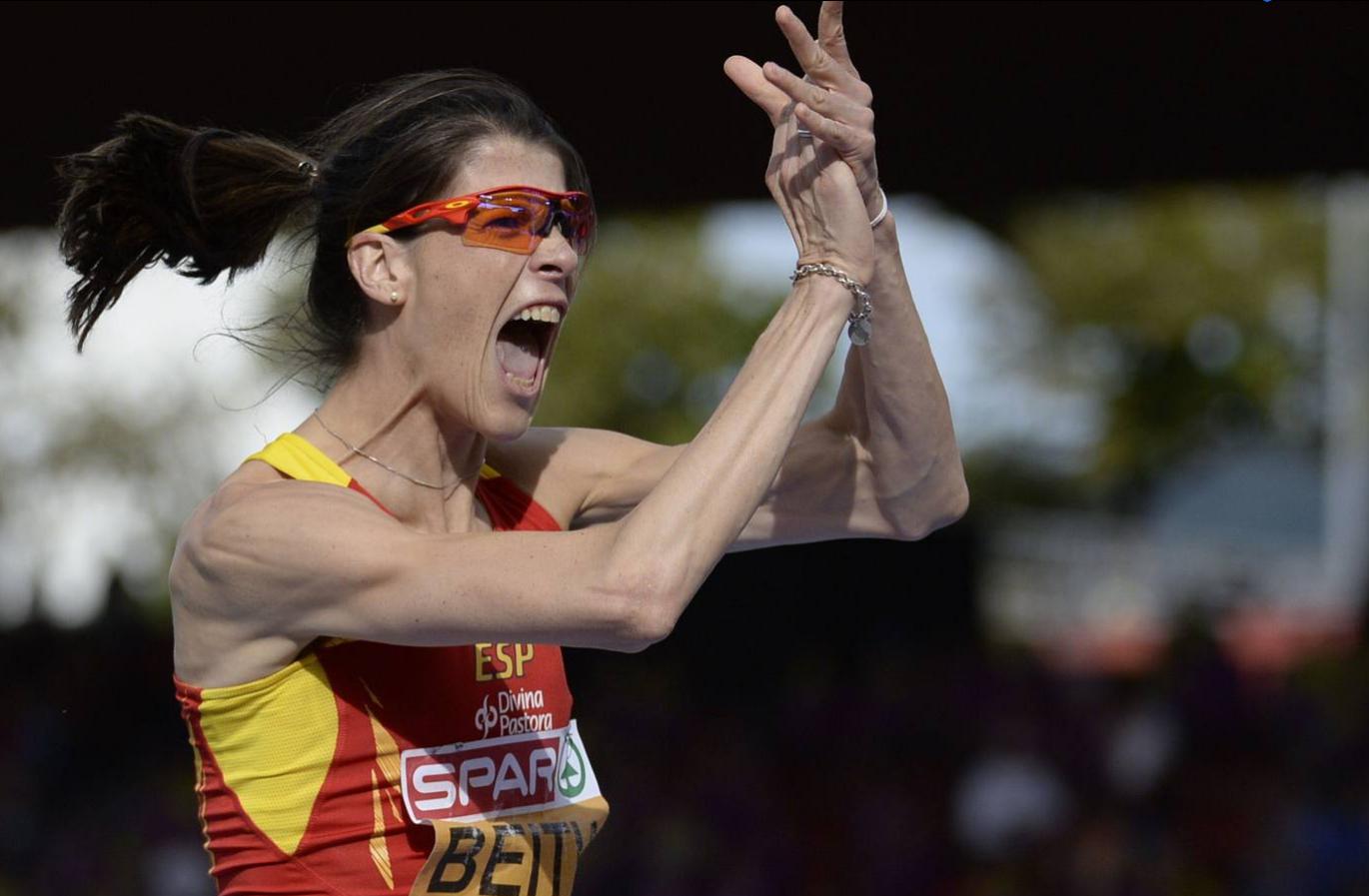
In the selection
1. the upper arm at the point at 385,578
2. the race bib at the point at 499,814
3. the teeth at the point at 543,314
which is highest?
the teeth at the point at 543,314

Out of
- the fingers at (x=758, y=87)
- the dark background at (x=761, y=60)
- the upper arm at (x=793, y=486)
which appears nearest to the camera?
the fingers at (x=758, y=87)

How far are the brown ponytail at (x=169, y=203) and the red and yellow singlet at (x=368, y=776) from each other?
1.37 ft

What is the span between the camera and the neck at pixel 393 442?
2.61 metres

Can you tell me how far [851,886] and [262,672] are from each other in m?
6.01

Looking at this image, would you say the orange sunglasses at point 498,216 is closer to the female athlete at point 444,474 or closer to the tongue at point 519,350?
the female athlete at point 444,474

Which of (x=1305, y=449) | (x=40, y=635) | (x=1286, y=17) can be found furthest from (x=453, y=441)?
(x=1305, y=449)

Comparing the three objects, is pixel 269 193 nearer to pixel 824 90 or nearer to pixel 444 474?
pixel 444 474

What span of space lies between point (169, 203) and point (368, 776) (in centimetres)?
100

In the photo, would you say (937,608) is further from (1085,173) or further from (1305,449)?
(1305,449)

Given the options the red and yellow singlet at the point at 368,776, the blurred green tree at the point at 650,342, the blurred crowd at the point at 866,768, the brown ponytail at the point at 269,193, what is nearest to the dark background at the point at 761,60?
the brown ponytail at the point at 269,193

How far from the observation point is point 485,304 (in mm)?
2475

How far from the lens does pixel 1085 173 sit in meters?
5.48

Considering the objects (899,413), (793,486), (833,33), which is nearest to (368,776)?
(793,486)

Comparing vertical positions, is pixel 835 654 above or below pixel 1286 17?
below
